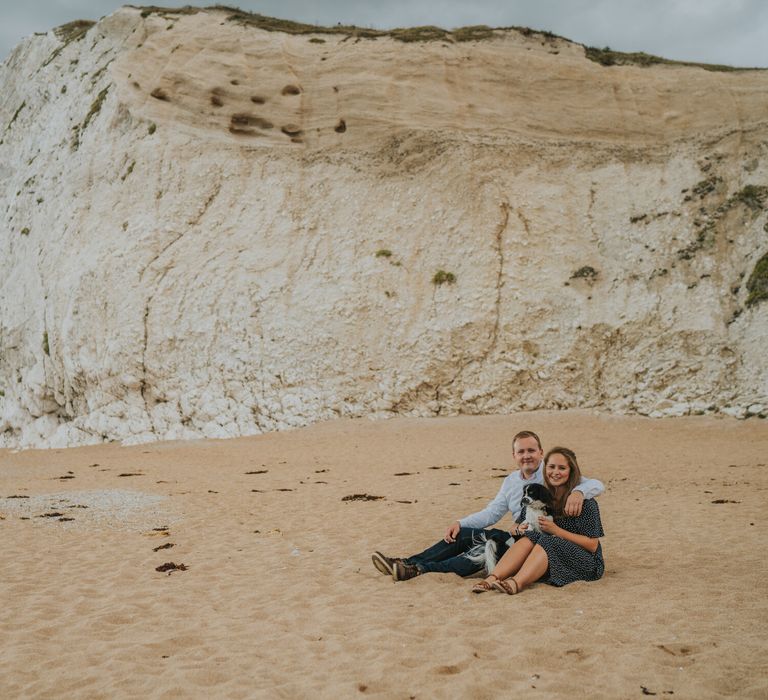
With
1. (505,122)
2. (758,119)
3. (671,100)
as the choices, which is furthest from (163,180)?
(758,119)

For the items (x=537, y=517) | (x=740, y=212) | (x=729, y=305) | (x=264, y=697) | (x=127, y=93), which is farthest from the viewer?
(x=127, y=93)

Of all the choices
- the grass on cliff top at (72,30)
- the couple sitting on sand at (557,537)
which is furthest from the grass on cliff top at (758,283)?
the grass on cliff top at (72,30)

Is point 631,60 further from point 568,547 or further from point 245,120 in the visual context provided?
point 568,547

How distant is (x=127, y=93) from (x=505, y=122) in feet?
53.0

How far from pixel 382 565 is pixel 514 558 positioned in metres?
1.29

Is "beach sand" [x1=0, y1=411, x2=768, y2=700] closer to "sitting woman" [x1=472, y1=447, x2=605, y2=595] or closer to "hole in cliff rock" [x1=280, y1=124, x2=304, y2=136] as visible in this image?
"sitting woman" [x1=472, y1=447, x2=605, y2=595]

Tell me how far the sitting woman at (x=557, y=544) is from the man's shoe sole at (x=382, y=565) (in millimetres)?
880

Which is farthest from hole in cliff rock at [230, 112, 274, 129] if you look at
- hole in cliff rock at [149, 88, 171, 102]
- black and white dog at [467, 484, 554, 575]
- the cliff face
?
black and white dog at [467, 484, 554, 575]

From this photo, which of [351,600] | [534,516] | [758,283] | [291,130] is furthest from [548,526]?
[291,130]

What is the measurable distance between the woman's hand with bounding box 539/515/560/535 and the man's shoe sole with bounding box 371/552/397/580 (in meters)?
1.50

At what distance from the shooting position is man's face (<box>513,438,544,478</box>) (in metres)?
6.64

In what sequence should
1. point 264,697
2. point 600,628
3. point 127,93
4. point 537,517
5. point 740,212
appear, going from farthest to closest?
point 127,93 → point 740,212 → point 537,517 → point 600,628 → point 264,697

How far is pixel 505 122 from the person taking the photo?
2912cm

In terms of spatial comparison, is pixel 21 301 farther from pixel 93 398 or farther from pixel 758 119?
pixel 758 119
